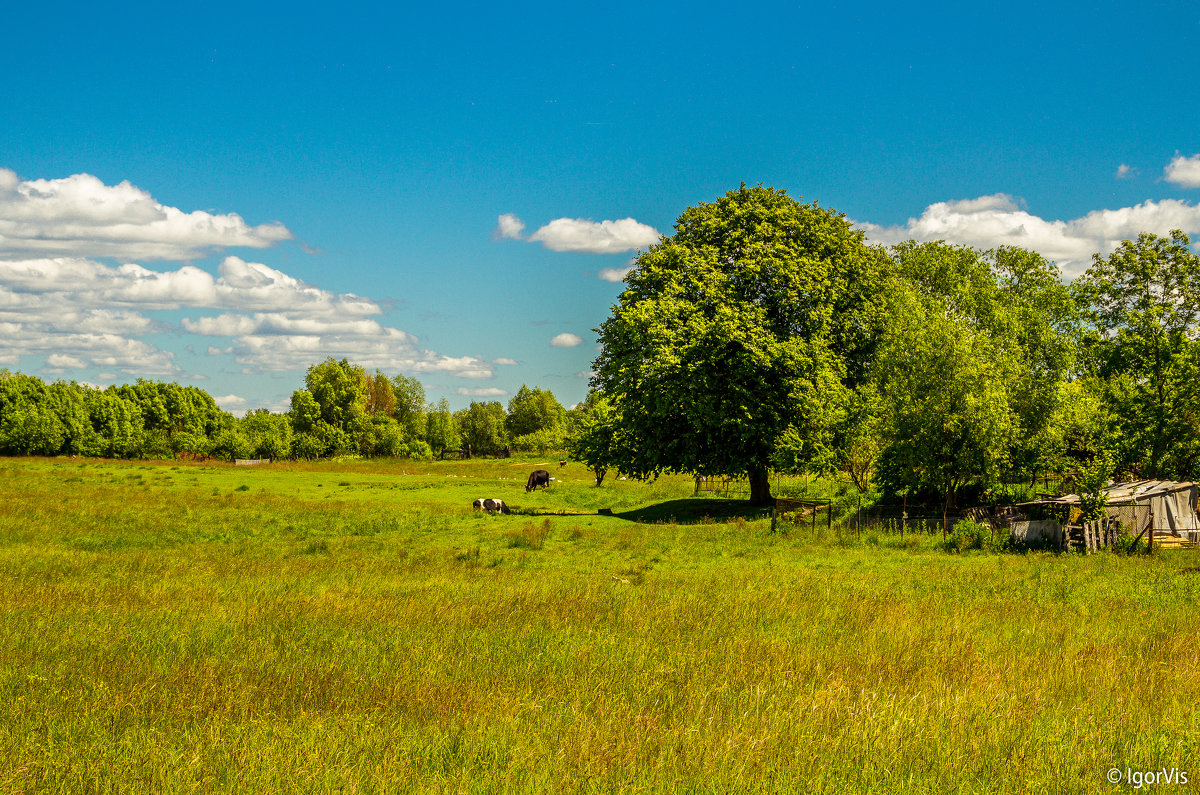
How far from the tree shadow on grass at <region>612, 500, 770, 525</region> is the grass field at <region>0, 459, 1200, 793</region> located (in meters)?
14.1

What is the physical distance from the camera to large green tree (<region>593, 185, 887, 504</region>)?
34656mm

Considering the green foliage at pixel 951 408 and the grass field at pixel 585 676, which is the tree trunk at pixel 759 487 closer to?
the green foliage at pixel 951 408

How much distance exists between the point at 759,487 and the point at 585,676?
31.9m

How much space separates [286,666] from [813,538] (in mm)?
22399

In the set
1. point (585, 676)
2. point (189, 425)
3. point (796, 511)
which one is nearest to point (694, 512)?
point (796, 511)

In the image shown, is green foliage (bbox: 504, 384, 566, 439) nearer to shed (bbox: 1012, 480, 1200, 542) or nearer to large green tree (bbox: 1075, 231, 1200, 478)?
large green tree (bbox: 1075, 231, 1200, 478)

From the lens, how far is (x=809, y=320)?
36.2 meters

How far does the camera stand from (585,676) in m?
9.04

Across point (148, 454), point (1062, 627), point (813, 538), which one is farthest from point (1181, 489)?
point (148, 454)

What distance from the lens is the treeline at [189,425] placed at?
4281 inches

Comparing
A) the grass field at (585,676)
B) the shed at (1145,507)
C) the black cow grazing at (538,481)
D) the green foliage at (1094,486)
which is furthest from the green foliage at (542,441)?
the grass field at (585,676)

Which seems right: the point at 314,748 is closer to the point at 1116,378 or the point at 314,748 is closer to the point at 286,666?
the point at 286,666

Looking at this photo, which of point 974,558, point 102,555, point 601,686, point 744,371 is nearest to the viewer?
point 601,686

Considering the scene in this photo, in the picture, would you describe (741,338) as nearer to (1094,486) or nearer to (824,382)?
(824,382)
